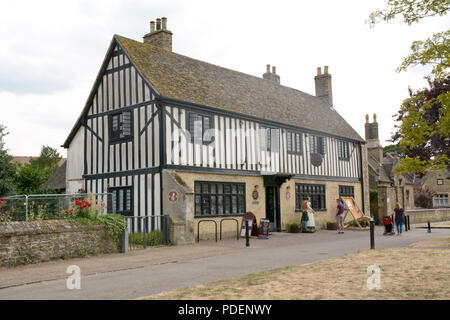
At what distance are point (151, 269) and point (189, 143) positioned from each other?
26.9 ft

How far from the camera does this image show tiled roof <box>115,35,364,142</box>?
18698mm

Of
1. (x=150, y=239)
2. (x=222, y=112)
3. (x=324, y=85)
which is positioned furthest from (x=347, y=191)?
(x=150, y=239)

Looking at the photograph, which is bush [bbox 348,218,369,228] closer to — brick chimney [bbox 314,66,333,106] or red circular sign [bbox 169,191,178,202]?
brick chimney [bbox 314,66,333,106]

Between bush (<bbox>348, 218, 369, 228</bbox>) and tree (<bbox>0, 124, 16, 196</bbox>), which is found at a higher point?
tree (<bbox>0, 124, 16, 196</bbox>)

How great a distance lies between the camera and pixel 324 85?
103ft

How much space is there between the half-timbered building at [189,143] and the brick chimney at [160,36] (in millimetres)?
50

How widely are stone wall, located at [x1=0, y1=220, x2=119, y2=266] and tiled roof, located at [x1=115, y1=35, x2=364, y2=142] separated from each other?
6.37 meters

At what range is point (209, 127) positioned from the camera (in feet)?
62.0

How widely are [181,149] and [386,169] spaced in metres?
24.1

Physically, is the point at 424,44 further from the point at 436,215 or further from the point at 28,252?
the point at 436,215

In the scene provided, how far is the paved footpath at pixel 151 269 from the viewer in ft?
25.7

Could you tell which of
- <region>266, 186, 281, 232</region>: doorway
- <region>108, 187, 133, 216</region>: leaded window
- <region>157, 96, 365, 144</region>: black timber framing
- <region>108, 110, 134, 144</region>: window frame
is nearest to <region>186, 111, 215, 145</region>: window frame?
<region>157, 96, 365, 144</region>: black timber framing
